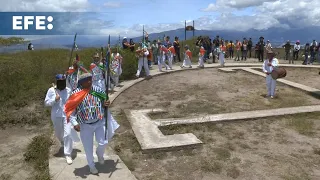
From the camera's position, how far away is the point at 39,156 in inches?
231

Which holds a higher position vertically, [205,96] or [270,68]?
[270,68]

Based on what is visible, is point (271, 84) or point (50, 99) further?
point (271, 84)

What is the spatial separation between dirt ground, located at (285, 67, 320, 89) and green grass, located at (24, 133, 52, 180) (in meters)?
10.7

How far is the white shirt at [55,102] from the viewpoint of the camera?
559cm

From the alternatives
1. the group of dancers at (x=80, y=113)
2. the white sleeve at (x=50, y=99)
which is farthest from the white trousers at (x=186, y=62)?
the white sleeve at (x=50, y=99)

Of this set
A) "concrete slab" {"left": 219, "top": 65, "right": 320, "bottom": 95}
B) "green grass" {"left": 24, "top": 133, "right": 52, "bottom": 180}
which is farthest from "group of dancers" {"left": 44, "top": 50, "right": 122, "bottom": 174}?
"concrete slab" {"left": 219, "top": 65, "right": 320, "bottom": 95}

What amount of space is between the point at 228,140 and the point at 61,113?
11.0ft

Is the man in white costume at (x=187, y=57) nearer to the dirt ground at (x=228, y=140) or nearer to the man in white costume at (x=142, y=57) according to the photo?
the man in white costume at (x=142, y=57)

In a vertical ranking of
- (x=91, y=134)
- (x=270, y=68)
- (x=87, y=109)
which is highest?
(x=270, y=68)

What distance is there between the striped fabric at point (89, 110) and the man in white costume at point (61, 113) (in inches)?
31.6

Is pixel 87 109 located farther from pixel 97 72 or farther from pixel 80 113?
pixel 97 72

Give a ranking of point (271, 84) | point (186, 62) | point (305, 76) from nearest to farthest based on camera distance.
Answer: point (271, 84), point (305, 76), point (186, 62)

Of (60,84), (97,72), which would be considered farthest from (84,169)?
(97,72)

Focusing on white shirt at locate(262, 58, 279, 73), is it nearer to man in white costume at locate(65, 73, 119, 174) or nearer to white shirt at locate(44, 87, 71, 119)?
white shirt at locate(44, 87, 71, 119)
